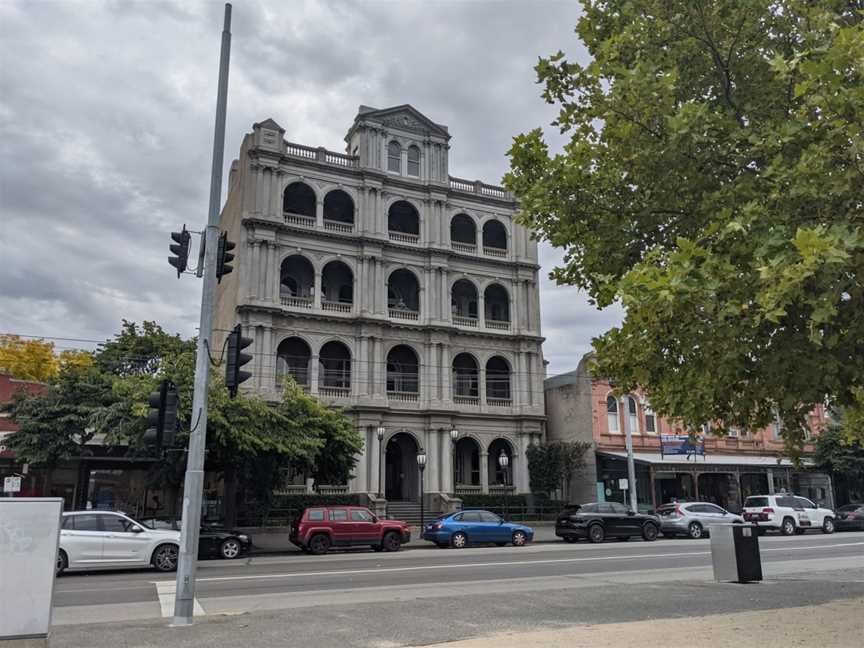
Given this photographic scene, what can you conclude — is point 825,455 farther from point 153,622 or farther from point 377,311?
point 153,622

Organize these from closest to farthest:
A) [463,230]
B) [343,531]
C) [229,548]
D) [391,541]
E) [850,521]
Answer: [229,548], [343,531], [391,541], [850,521], [463,230]

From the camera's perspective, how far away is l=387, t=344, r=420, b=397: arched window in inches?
1481

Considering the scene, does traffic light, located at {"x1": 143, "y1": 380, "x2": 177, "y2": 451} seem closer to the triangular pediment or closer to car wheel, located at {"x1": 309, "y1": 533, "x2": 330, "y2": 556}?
car wheel, located at {"x1": 309, "y1": 533, "x2": 330, "y2": 556}

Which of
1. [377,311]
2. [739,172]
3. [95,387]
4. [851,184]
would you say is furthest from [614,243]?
[377,311]

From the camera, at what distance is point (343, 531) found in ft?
78.2

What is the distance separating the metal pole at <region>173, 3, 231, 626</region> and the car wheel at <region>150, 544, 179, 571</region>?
26.4 feet

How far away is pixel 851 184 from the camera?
717 cm

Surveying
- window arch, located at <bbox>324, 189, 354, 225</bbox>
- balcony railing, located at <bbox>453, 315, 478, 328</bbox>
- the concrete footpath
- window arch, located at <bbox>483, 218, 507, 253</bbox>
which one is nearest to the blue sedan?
balcony railing, located at <bbox>453, 315, 478, 328</bbox>

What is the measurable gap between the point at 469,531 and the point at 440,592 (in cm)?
1293

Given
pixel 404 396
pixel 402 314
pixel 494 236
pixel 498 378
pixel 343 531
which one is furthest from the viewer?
pixel 494 236

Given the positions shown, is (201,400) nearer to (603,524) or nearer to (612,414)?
(603,524)

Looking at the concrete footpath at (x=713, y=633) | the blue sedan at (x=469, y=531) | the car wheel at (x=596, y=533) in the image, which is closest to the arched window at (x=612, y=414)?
the car wheel at (x=596, y=533)

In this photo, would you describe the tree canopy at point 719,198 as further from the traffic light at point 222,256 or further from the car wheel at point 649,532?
the car wheel at point 649,532

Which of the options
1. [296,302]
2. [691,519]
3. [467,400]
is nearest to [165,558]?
[296,302]
